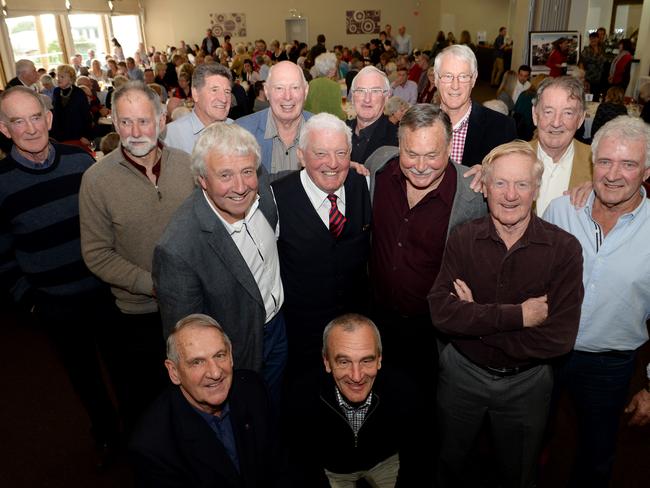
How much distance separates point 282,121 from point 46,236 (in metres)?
1.52

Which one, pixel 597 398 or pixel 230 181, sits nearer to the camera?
pixel 230 181

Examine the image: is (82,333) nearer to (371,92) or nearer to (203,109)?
(203,109)

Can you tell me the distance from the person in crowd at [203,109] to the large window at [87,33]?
47.4 ft

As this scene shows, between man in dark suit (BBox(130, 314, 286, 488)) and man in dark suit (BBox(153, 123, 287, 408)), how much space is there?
16 centimetres

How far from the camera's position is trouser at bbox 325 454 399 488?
2.33 meters

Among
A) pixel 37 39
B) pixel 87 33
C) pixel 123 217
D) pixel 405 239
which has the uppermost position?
pixel 87 33

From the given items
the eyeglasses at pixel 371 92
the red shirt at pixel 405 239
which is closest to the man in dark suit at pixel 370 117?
the eyeglasses at pixel 371 92

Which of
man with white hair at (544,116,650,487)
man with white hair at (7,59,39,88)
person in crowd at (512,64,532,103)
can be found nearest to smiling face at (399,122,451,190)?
man with white hair at (544,116,650,487)

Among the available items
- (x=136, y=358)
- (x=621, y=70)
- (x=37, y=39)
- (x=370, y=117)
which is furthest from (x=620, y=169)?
(x=37, y=39)

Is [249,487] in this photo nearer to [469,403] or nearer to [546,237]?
[469,403]

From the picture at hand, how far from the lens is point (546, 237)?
1938 millimetres

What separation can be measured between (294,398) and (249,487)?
0.39 metres

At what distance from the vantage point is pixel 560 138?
8.17ft

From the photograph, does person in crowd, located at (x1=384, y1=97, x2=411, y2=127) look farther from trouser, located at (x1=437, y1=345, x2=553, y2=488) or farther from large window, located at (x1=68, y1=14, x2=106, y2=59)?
large window, located at (x1=68, y1=14, x2=106, y2=59)
